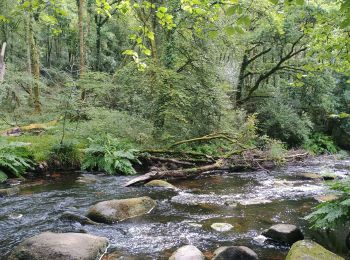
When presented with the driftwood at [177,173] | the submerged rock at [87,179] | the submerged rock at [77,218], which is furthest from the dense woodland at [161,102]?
the submerged rock at [77,218]

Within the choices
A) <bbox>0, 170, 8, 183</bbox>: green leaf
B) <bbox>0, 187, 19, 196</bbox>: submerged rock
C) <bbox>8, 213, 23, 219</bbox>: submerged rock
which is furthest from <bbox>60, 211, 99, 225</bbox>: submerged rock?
<bbox>0, 170, 8, 183</bbox>: green leaf

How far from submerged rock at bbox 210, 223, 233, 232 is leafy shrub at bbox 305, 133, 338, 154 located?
16348 mm

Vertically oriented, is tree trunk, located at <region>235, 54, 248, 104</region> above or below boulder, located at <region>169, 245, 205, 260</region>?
above

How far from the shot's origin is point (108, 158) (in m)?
11.2

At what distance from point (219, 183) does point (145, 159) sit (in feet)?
10.3

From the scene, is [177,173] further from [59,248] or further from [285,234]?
[59,248]

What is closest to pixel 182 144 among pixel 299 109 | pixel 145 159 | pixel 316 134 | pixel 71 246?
pixel 145 159

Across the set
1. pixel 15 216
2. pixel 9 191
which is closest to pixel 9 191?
pixel 9 191

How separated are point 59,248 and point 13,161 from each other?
6.01 meters

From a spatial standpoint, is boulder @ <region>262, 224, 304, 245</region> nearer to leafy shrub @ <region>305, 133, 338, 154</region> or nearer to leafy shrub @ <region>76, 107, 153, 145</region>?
leafy shrub @ <region>76, 107, 153, 145</region>

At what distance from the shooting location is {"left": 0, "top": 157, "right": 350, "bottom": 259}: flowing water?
5.53 meters

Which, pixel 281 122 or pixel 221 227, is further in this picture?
pixel 281 122

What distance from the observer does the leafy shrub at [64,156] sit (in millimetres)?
11023

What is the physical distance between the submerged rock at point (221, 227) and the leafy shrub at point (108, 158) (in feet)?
17.4
